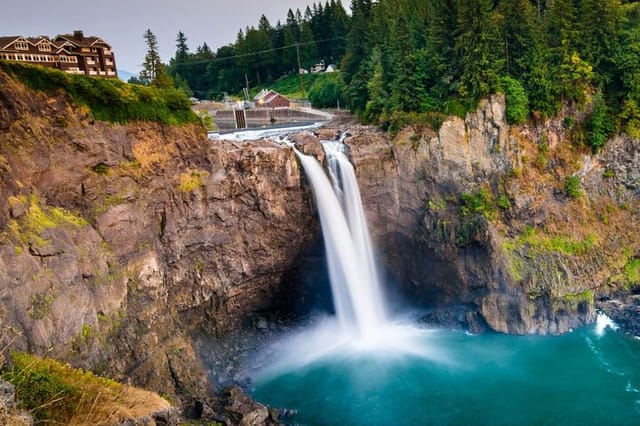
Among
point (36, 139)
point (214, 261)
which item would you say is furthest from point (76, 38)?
point (214, 261)

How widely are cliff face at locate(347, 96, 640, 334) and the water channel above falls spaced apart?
4.64ft

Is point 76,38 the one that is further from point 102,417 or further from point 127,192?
point 102,417

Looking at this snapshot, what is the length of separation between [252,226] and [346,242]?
16.8 feet

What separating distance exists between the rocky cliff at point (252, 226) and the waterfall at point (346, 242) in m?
→ 0.79

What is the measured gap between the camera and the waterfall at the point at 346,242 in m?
26.2

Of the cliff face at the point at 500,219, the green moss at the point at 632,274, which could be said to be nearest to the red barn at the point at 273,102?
the cliff face at the point at 500,219

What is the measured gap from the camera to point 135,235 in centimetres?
2089

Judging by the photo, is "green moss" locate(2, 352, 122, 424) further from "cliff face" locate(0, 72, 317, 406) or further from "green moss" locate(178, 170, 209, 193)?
"green moss" locate(178, 170, 209, 193)

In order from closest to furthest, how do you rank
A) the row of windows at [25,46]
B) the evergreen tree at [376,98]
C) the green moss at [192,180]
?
1. the row of windows at [25,46]
2. the green moss at [192,180]
3. the evergreen tree at [376,98]

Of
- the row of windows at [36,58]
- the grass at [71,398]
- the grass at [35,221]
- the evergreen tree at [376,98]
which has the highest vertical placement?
the row of windows at [36,58]

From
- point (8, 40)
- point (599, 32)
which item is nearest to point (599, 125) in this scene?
point (599, 32)

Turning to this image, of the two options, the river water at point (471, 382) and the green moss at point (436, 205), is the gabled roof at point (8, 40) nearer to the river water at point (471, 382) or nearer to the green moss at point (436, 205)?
the river water at point (471, 382)

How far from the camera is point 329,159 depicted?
2656 cm

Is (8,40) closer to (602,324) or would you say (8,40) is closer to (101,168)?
(101,168)
